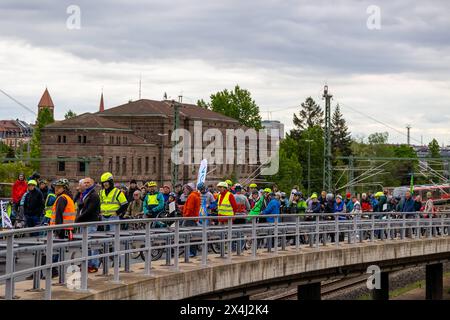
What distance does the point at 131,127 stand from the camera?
146 m

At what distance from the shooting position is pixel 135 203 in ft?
84.3

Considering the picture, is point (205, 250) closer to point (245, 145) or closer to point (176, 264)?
point (176, 264)

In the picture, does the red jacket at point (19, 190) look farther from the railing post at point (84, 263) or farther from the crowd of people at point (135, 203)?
the railing post at point (84, 263)

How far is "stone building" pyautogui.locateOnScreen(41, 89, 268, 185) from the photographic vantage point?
430ft

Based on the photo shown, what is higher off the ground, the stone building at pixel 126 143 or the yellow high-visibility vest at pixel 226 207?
the stone building at pixel 126 143

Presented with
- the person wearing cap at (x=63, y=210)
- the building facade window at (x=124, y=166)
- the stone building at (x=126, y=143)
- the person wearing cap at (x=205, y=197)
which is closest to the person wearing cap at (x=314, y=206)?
the person wearing cap at (x=205, y=197)

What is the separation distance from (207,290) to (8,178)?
9514 cm

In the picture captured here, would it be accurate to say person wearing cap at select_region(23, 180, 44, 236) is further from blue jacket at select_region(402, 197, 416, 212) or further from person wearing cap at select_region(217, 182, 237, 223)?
blue jacket at select_region(402, 197, 416, 212)

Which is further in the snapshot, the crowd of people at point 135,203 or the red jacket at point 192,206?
the red jacket at point 192,206

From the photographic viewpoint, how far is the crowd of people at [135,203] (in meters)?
17.3

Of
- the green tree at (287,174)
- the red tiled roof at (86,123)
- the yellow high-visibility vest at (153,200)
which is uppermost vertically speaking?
the red tiled roof at (86,123)

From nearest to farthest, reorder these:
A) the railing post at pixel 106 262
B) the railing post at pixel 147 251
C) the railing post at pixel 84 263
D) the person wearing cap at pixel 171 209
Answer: the railing post at pixel 84 263 < the railing post at pixel 106 262 < the railing post at pixel 147 251 < the person wearing cap at pixel 171 209

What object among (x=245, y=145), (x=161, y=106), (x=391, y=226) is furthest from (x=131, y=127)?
(x=391, y=226)
